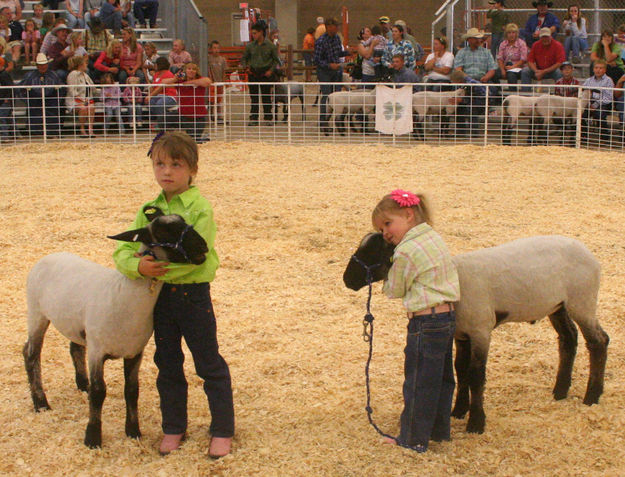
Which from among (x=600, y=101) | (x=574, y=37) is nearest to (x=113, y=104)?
(x=600, y=101)

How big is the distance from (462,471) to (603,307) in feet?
8.95

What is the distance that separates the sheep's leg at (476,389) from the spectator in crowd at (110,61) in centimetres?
1240

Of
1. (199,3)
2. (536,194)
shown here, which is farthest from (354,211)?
(199,3)

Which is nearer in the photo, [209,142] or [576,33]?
[209,142]

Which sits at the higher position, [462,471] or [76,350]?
[76,350]

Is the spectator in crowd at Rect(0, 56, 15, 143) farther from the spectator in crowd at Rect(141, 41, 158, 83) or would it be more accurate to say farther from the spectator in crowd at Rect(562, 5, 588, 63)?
the spectator in crowd at Rect(562, 5, 588, 63)

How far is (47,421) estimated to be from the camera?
4.46 metres

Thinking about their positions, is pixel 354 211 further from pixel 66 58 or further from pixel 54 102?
pixel 66 58

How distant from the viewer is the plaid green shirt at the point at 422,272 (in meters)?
3.87

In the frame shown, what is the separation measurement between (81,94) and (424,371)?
11.6m

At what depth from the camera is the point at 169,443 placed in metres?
4.12

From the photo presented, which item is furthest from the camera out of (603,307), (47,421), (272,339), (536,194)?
(536,194)

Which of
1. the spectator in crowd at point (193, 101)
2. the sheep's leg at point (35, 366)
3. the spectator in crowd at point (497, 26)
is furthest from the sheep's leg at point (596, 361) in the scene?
the spectator in crowd at point (497, 26)

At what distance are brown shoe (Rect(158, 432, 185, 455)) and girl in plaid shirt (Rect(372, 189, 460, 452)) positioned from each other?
1.10 meters
